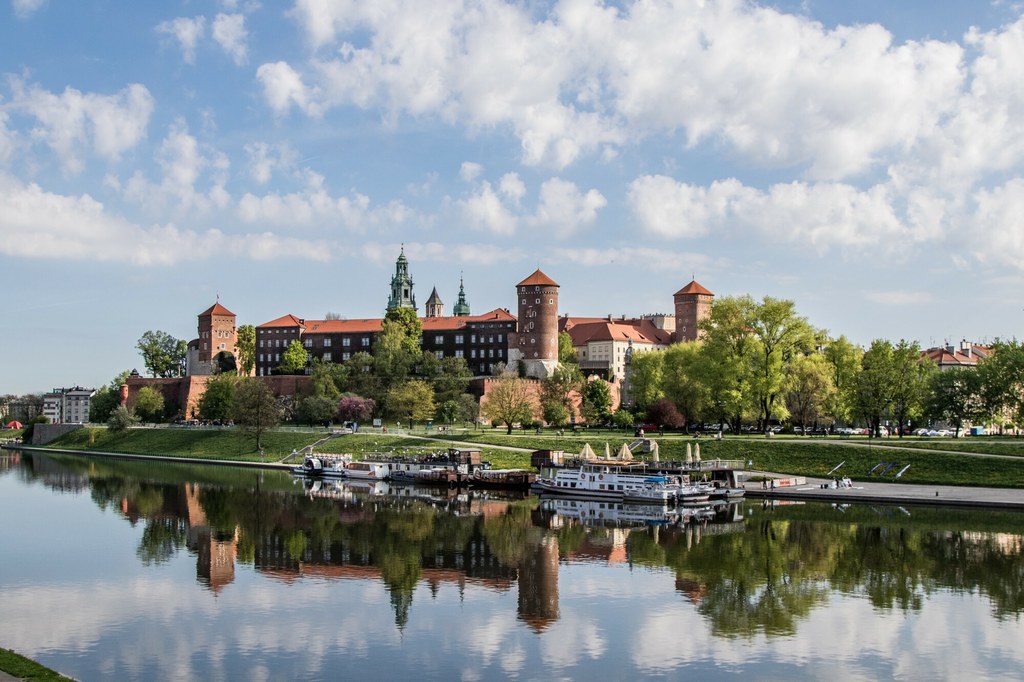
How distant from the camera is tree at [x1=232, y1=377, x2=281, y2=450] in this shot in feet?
257

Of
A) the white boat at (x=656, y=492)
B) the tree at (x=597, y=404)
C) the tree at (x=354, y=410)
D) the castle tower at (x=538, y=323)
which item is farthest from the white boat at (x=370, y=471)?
the castle tower at (x=538, y=323)

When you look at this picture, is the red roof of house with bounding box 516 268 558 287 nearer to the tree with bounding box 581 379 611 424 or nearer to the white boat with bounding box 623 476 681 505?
the tree with bounding box 581 379 611 424

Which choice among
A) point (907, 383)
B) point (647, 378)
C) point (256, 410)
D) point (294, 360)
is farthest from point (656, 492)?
point (294, 360)

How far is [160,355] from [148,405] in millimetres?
15958

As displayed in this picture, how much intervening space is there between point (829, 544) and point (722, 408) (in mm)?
33660

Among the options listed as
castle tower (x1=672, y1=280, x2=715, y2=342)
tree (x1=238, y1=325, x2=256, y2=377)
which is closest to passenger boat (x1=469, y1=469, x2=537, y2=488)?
castle tower (x1=672, y1=280, x2=715, y2=342)

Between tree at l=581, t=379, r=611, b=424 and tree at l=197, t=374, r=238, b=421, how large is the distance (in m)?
32.2

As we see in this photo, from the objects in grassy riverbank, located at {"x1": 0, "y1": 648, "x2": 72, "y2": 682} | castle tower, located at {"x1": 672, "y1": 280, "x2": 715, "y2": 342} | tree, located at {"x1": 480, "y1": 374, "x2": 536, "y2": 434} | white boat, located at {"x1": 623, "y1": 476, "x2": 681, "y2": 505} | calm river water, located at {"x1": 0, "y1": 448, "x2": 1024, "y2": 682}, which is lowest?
calm river water, located at {"x1": 0, "y1": 448, "x2": 1024, "y2": 682}

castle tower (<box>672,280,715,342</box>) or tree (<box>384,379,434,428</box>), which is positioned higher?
castle tower (<box>672,280,715,342</box>)

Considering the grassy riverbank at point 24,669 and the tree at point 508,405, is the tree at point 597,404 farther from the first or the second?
the grassy riverbank at point 24,669

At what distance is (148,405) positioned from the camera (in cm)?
10388

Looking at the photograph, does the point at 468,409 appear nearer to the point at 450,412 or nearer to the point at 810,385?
the point at 450,412

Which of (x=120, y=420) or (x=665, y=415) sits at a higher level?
(x=665, y=415)

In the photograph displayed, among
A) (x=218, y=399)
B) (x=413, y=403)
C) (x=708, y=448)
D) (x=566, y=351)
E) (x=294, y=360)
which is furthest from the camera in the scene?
(x=566, y=351)
